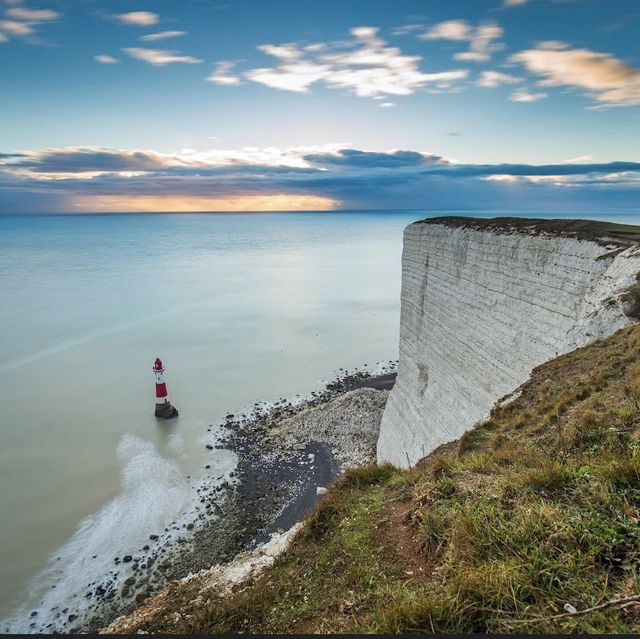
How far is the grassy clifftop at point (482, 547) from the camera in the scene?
10.3 feet

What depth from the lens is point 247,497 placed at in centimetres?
1628

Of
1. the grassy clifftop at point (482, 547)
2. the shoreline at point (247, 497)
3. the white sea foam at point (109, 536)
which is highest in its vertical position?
the grassy clifftop at point (482, 547)

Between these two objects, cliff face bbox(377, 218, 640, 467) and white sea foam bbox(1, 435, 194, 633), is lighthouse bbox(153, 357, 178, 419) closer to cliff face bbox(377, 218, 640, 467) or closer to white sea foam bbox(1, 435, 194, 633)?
white sea foam bbox(1, 435, 194, 633)

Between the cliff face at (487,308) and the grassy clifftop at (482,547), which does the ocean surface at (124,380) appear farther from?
the grassy clifftop at (482,547)

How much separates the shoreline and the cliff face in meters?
3.02

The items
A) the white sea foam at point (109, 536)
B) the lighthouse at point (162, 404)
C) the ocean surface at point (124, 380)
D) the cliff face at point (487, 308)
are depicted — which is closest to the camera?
the cliff face at point (487, 308)

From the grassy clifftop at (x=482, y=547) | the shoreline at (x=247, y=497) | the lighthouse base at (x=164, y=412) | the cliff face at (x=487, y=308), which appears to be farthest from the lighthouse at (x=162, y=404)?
the grassy clifftop at (x=482, y=547)

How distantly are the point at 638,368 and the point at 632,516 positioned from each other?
4055 mm

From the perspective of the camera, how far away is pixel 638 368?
6801mm

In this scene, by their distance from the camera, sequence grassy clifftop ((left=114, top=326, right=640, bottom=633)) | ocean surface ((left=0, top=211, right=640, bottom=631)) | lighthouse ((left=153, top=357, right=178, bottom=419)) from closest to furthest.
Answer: grassy clifftop ((left=114, top=326, right=640, bottom=633)), ocean surface ((left=0, top=211, right=640, bottom=631)), lighthouse ((left=153, top=357, right=178, bottom=419))

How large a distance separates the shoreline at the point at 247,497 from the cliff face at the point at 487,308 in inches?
119

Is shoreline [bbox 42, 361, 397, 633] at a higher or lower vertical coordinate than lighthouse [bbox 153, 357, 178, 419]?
lower

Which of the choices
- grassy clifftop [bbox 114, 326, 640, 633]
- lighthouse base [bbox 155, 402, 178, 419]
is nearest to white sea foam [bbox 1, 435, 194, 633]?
lighthouse base [bbox 155, 402, 178, 419]

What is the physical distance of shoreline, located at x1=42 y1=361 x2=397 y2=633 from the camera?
12312 millimetres
